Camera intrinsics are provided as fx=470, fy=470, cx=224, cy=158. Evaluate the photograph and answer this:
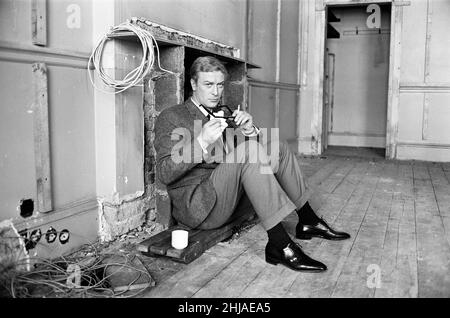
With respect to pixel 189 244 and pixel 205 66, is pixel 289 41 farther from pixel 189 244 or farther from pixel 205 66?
pixel 189 244

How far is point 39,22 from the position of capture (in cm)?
232

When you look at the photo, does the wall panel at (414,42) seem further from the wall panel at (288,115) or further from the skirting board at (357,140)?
the skirting board at (357,140)

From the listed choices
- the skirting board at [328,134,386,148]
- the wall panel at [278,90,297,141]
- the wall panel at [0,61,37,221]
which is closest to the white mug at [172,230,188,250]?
the wall panel at [0,61,37,221]

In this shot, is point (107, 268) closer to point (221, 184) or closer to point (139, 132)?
point (221, 184)

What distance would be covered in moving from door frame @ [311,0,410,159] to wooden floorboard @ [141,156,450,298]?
273cm

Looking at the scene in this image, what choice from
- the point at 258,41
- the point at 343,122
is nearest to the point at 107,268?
the point at 258,41

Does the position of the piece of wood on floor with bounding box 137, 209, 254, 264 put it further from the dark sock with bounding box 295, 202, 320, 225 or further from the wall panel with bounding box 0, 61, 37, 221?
the wall panel with bounding box 0, 61, 37, 221

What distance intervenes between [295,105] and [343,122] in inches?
87.7

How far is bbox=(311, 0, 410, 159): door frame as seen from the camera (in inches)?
271

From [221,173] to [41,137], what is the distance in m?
0.94

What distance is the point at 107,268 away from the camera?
8.05 feet

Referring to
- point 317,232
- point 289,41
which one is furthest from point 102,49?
point 289,41

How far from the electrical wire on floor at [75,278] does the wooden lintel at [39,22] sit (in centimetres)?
101

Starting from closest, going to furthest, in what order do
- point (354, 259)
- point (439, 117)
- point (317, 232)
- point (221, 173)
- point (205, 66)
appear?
point (221, 173), point (354, 259), point (205, 66), point (317, 232), point (439, 117)
